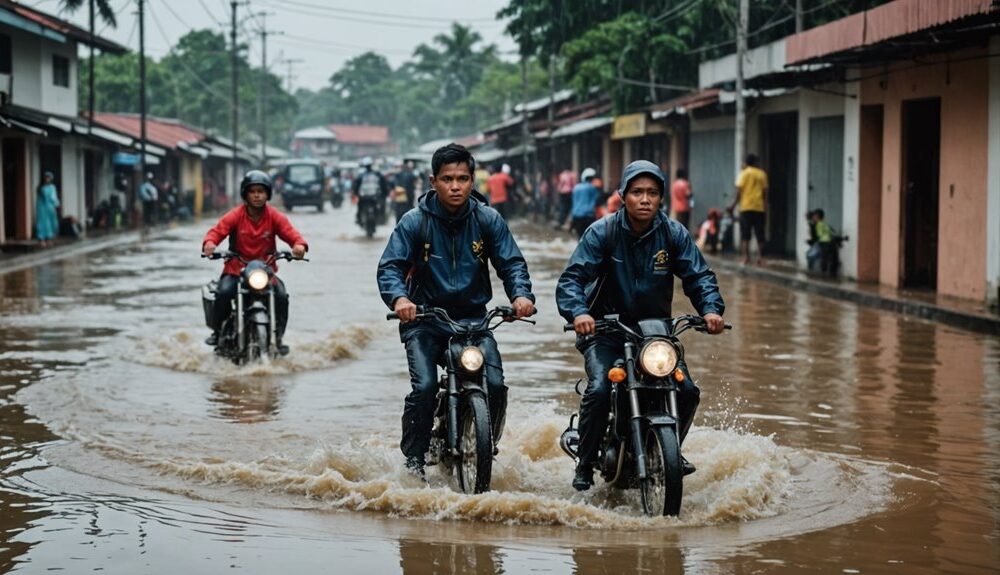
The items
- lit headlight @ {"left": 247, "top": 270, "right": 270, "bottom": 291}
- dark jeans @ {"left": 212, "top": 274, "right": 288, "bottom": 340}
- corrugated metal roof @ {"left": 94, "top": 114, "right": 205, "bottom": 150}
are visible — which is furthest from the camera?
corrugated metal roof @ {"left": 94, "top": 114, "right": 205, "bottom": 150}

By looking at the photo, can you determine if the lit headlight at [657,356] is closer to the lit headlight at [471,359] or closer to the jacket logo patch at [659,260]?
the jacket logo patch at [659,260]

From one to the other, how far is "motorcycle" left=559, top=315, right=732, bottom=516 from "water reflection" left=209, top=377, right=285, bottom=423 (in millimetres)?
3694

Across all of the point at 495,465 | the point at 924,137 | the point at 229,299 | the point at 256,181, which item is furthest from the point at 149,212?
the point at 495,465

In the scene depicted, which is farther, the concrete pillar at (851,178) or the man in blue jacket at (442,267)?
the concrete pillar at (851,178)

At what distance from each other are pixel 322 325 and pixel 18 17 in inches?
698

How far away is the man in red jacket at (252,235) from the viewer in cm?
1171

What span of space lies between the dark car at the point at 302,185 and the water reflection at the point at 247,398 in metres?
49.6

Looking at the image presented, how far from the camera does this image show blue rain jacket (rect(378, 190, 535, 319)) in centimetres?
727

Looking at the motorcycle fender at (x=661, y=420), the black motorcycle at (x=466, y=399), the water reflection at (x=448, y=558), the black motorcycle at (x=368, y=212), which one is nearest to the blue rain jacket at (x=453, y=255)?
the black motorcycle at (x=466, y=399)

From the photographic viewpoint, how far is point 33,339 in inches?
567

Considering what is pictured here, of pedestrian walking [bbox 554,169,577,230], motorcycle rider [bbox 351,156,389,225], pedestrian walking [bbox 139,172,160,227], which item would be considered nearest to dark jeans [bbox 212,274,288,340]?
motorcycle rider [bbox 351,156,389,225]

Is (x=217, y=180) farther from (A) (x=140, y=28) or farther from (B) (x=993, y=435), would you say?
(B) (x=993, y=435)

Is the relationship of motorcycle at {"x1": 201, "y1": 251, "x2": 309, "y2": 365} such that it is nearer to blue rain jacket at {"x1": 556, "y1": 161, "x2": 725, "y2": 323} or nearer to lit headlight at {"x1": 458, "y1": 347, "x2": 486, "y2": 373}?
lit headlight at {"x1": 458, "y1": 347, "x2": 486, "y2": 373}

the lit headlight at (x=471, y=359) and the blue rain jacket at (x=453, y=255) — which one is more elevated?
the blue rain jacket at (x=453, y=255)
